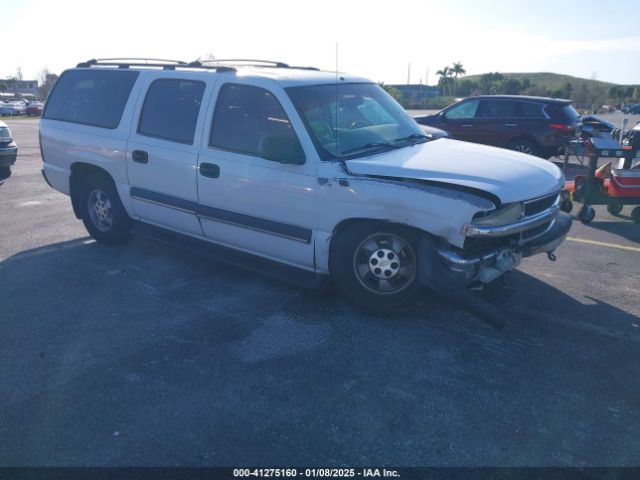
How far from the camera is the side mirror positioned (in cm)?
441

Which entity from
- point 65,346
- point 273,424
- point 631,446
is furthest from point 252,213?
point 631,446

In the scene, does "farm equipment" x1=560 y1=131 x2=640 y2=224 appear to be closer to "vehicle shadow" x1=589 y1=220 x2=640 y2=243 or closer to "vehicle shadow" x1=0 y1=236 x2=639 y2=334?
"vehicle shadow" x1=589 y1=220 x2=640 y2=243

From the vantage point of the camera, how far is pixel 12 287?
17.2 ft

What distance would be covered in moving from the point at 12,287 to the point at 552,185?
497 cm

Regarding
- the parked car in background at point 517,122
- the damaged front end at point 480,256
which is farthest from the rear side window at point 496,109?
the damaged front end at point 480,256

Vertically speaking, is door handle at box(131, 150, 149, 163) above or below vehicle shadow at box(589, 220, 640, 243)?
above

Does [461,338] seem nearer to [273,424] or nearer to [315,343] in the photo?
[315,343]

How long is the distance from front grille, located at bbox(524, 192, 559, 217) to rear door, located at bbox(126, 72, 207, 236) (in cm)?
297

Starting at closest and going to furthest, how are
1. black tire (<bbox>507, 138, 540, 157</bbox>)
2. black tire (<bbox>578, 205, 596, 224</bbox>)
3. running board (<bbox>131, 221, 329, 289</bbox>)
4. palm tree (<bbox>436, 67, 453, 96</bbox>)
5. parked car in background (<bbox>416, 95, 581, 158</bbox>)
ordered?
running board (<bbox>131, 221, 329, 289</bbox>), black tire (<bbox>578, 205, 596, 224</bbox>), parked car in background (<bbox>416, 95, 581, 158</bbox>), black tire (<bbox>507, 138, 540, 157</bbox>), palm tree (<bbox>436, 67, 453, 96</bbox>)

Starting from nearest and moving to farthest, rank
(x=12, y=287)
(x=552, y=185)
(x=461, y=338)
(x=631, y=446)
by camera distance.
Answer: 1. (x=631, y=446)
2. (x=461, y=338)
3. (x=552, y=185)
4. (x=12, y=287)

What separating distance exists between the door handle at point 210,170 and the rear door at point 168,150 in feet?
0.41

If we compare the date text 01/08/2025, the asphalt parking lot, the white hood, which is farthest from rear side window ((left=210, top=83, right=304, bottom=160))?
the date text 01/08/2025

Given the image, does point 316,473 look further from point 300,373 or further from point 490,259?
point 490,259

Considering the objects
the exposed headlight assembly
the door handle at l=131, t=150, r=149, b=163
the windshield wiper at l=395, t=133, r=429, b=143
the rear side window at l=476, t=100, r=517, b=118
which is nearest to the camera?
the exposed headlight assembly
